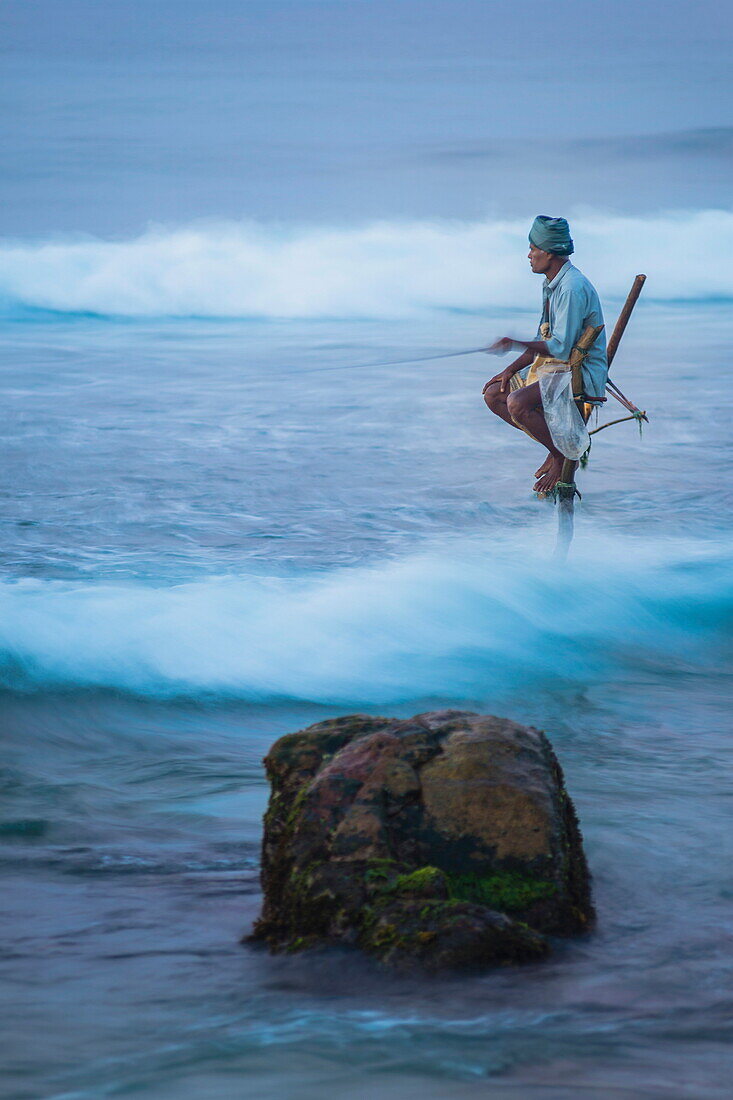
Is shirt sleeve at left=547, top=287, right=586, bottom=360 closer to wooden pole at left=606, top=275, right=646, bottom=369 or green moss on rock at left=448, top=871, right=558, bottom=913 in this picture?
wooden pole at left=606, top=275, right=646, bottom=369

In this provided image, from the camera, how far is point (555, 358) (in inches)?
260

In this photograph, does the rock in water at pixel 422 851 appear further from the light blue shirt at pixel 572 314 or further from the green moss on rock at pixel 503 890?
the light blue shirt at pixel 572 314

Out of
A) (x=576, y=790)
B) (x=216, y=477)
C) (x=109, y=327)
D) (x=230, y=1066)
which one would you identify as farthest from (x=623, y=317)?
(x=109, y=327)

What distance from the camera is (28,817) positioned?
13.1 feet

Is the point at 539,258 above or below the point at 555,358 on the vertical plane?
above

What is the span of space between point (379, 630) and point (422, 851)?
413 cm

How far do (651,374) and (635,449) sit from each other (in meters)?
5.65

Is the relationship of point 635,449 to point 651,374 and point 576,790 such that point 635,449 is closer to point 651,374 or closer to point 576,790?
point 651,374

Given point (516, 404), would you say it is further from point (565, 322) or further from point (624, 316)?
point (624, 316)

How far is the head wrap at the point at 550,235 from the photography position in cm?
651

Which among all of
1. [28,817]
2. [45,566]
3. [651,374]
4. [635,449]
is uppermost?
[651,374]

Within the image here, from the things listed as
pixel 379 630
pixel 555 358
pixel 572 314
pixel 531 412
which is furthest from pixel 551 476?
pixel 379 630

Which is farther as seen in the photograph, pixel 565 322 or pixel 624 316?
pixel 624 316

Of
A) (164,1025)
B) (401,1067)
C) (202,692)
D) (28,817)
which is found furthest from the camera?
(202,692)
